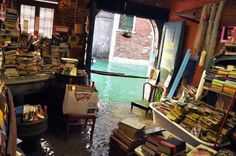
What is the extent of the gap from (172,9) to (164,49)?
1.00m

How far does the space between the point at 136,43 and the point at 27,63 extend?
40.1ft

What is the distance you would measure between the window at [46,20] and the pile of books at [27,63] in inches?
Answer: 164

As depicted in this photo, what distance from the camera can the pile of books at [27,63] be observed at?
11.8ft

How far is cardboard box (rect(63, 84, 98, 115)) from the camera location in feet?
11.0

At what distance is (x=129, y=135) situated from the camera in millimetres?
2803

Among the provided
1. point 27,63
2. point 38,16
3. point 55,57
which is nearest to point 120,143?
point 27,63

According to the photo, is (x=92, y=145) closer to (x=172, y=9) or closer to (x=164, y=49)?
(x=164, y=49)

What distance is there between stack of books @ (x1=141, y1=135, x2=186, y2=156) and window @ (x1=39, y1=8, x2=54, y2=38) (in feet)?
20.4

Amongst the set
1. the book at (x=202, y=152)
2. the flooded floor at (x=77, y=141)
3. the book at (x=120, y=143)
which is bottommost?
the flooded floor at (x=77, y=141)

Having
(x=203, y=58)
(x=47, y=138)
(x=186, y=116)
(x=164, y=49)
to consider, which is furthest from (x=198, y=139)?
(x=164, y=49)

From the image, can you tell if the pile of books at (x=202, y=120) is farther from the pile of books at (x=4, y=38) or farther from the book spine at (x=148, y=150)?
the pile of books at (x=4, y=38)

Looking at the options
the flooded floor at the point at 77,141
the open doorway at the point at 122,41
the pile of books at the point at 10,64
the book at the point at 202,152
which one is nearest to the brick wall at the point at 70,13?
the pile of books at the point at 10,64

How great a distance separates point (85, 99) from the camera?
11.2 ft

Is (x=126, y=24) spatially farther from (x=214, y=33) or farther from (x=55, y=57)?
(x=214, y=33)
